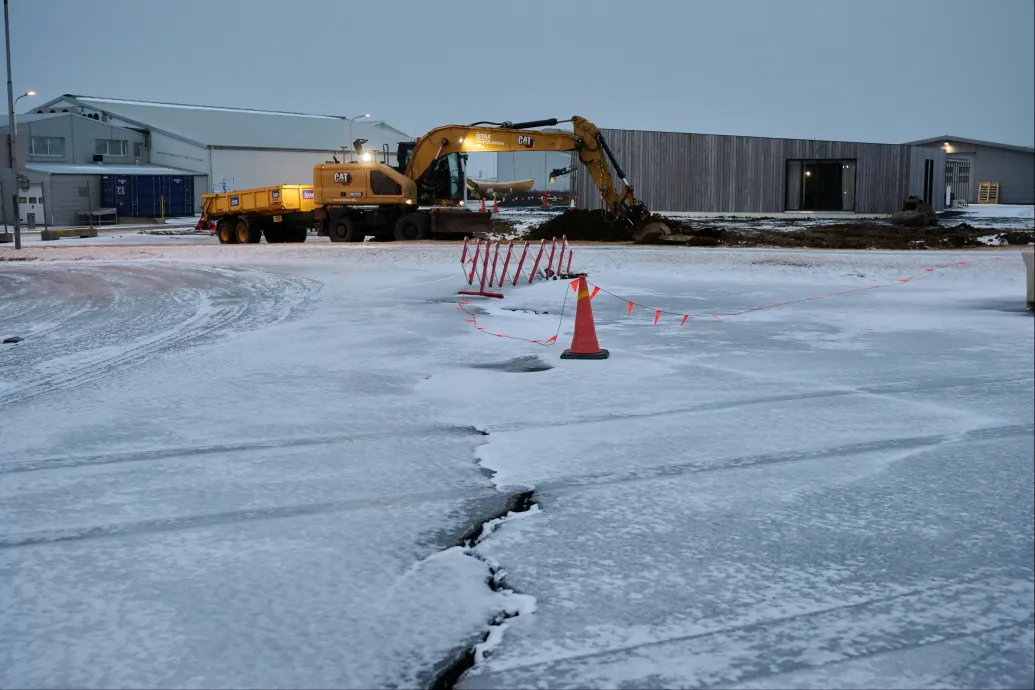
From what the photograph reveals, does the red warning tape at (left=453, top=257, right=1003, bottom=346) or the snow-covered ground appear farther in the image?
the red warning tape at (left=453, top=257, right=1003, bottom=346)

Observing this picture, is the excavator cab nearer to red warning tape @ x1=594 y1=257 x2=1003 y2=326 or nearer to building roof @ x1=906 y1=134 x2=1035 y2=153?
red warning tape @ x1=594 y1=257 x2=1003 y2=326

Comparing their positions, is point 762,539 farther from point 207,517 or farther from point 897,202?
point 897,202

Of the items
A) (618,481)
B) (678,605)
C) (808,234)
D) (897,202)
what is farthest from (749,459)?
(897,202)

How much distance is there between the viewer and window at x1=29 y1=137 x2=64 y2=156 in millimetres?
64250

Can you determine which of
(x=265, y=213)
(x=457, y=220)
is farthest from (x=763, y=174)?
(x=265, y=213)

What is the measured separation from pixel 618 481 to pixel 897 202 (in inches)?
2046

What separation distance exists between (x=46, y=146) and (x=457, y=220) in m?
44.1

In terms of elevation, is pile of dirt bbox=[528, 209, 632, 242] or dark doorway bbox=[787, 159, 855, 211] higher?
dark doorway bbox=[787, 159, 855, 211]

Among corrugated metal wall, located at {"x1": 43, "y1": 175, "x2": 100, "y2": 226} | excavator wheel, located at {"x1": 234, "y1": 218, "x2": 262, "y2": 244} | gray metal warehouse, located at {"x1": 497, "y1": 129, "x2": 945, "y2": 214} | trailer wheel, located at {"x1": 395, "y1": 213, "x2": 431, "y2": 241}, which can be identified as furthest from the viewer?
corrugated metal wall, located at {"x1": 43, "y1": 175, "x2": 100, "y2": 226}

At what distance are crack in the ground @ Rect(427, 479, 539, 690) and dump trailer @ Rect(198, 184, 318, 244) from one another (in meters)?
28.6

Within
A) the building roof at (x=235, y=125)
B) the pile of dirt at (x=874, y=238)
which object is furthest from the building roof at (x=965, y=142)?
the pile of dirt at (x=874, y=238)

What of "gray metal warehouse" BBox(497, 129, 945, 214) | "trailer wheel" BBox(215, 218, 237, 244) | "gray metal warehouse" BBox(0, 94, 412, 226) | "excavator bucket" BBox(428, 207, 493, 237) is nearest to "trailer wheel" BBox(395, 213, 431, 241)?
"excavator bucket" BBox(428, 207, 493, 237)

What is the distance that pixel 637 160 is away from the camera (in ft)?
157

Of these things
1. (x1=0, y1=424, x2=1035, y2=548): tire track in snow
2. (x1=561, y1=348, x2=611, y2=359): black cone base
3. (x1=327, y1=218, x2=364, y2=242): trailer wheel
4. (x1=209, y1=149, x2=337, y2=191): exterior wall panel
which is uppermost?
(x1=209, y1=149, x2=337, y2=191): exterior wall panel
